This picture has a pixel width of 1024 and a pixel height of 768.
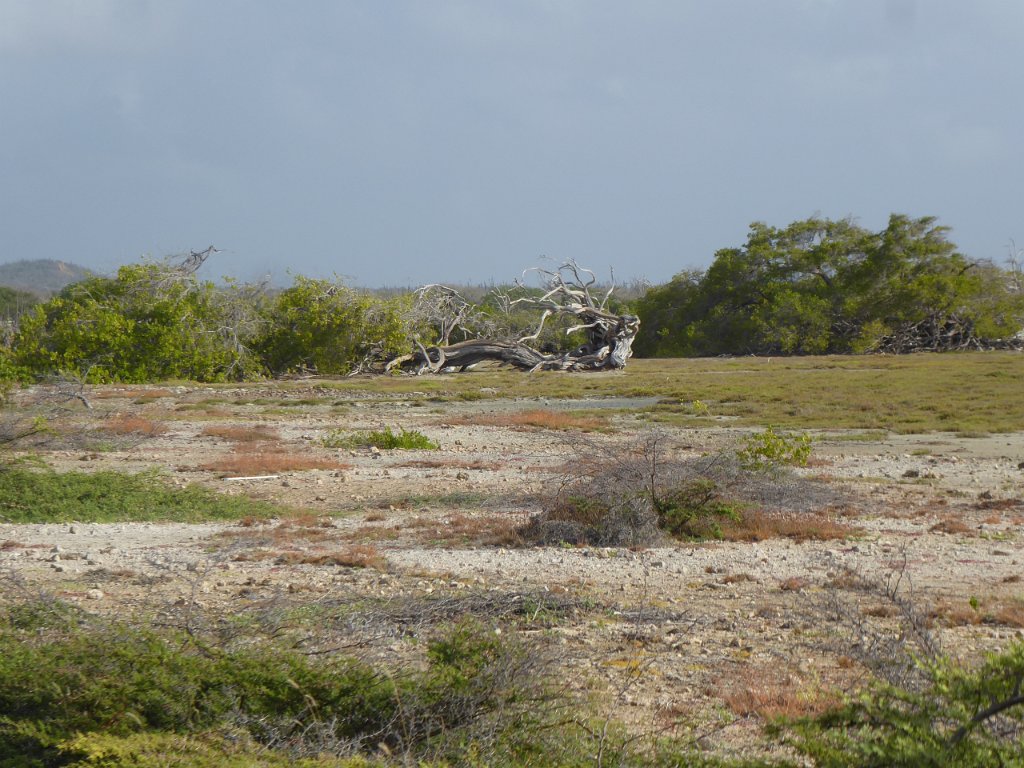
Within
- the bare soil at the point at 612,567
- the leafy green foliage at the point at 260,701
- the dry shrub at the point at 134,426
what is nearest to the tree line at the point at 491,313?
the dry shrub at the point at 134,426

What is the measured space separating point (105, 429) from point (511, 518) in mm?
9842

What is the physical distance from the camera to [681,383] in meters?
30.7

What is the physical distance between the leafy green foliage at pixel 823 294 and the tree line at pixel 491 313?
0.07m

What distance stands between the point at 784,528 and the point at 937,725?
6.22 metres

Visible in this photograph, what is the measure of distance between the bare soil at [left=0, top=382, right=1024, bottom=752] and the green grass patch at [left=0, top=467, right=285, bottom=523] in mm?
455

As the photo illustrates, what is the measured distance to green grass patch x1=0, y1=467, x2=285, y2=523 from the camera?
10406 millimetres

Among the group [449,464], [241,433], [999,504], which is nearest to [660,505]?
[999,504]

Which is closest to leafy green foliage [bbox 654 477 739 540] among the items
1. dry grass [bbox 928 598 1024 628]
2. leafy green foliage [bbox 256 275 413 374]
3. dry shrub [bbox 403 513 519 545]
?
dry shrub [bbox 403 513 519 545]

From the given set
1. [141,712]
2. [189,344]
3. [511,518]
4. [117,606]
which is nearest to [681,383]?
[189,344]

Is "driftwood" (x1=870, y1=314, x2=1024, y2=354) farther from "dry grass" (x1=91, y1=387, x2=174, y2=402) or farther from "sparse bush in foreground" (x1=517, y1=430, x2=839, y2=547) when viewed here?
"sparse bush in foreground" (x1=517, y1=430, x2=839, y2=547)

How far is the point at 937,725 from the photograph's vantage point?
3.49m

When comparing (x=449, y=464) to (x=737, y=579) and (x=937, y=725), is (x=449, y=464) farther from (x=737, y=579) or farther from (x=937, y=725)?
(x=937, y=725)

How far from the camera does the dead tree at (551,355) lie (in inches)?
1491

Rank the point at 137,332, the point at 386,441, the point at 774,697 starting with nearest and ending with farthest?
the point at 774,697 < the point at 386,441 < the point at 137,332
